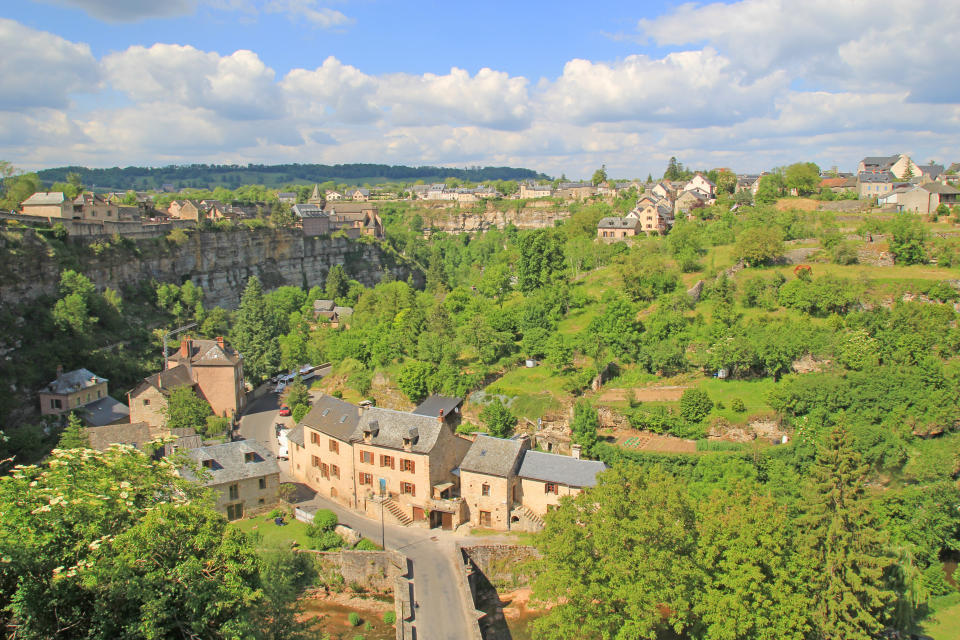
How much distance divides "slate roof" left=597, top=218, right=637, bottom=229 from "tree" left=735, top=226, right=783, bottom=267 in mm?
23341

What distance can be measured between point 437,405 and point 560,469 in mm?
12229

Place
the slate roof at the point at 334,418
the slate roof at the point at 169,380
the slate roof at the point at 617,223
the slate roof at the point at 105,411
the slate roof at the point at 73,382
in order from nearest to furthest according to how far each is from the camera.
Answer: the slate roof at the point at 334,418
the slate roof at the point at 105,411
the slate roof at the point at 169,380
the slate roof at the point at 73,382
the slate roof at the point at 617,223

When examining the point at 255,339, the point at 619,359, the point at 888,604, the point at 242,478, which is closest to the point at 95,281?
the point at 255,339

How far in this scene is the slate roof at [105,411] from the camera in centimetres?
5072

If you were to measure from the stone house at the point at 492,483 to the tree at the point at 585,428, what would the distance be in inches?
171

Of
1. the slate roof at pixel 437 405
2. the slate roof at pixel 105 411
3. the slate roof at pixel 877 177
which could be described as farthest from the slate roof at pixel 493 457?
the slate roof at pixel 877 177

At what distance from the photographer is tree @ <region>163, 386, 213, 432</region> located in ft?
160

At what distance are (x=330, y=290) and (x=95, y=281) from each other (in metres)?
32.6

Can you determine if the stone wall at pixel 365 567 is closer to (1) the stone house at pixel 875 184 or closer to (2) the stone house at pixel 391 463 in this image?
(2) the stone house at pixel 391 463

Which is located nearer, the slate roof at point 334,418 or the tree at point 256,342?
the slate roof at point 334,418

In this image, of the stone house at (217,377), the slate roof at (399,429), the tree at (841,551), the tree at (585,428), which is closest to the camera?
the tree at (841,551)

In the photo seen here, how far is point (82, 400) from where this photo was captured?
173 feet

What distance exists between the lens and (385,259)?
125250 millimetres

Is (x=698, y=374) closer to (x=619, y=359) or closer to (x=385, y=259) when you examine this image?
(x=619, y=359)
